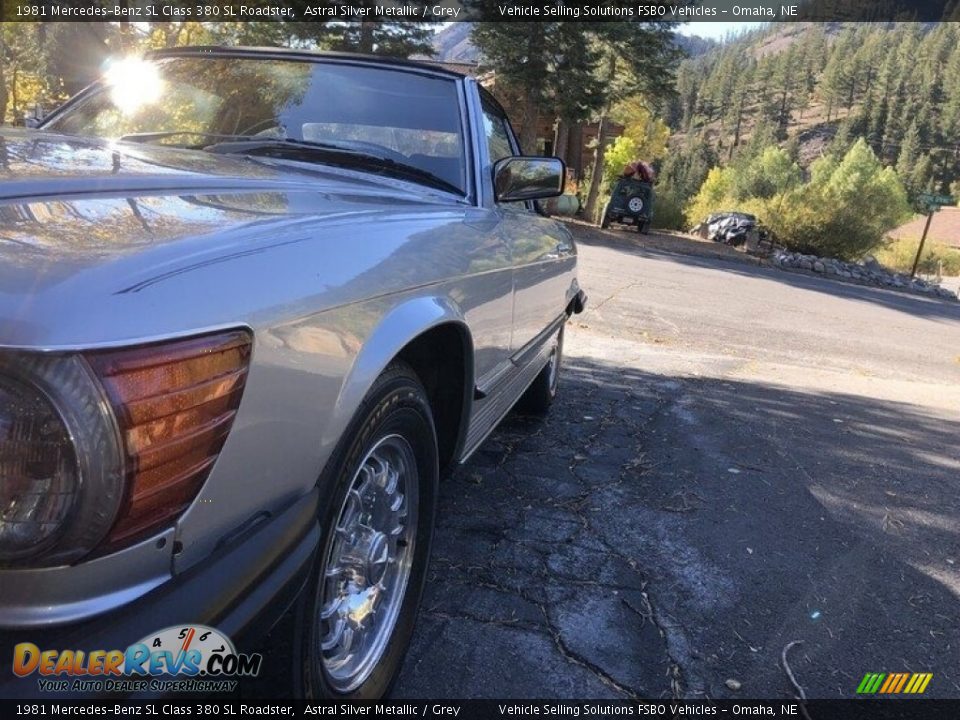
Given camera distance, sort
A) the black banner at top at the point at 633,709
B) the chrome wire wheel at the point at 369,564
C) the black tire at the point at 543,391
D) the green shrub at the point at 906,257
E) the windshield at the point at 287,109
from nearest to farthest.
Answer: the chrome wire wheel at the point at 369,564 → the black banner at top at the point at 633,709 → the windshield at the point at 287,109 → the black tire at the point at 543,391 → the green shrub at the point at 906,257

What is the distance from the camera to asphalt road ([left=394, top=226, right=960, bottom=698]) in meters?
2.25

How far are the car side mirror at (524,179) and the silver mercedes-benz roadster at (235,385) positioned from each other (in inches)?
6.8

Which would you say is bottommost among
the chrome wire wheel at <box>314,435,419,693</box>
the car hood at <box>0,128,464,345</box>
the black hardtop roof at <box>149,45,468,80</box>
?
the chrome wire wheel at <box>314,435,419,693</box>

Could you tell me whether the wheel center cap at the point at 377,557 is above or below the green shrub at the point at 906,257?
above

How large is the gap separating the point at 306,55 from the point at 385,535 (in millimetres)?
2149

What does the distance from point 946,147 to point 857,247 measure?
115889 mm

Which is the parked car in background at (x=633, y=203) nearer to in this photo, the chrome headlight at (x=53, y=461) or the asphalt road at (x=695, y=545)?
the asphalt road at (x=695, y=545)

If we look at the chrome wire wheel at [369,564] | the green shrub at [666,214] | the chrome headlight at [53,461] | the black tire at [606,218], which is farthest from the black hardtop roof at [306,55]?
the green shrub at [666,214]

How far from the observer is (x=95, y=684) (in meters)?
1.00

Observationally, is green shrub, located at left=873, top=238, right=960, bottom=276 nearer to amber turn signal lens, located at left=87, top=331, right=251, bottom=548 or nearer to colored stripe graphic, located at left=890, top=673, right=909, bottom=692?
colored stripe graphic, located at left=890, top=673, right=909, bottom=692

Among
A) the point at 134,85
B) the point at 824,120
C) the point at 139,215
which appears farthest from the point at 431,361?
the point at 824,120

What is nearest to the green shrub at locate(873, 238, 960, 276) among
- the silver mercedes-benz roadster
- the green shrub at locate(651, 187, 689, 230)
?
the green shrub at locate(651, 187, 689, 230)

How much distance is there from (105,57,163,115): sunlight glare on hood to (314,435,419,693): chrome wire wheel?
2146 mm

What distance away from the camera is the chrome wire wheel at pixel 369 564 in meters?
1.74
